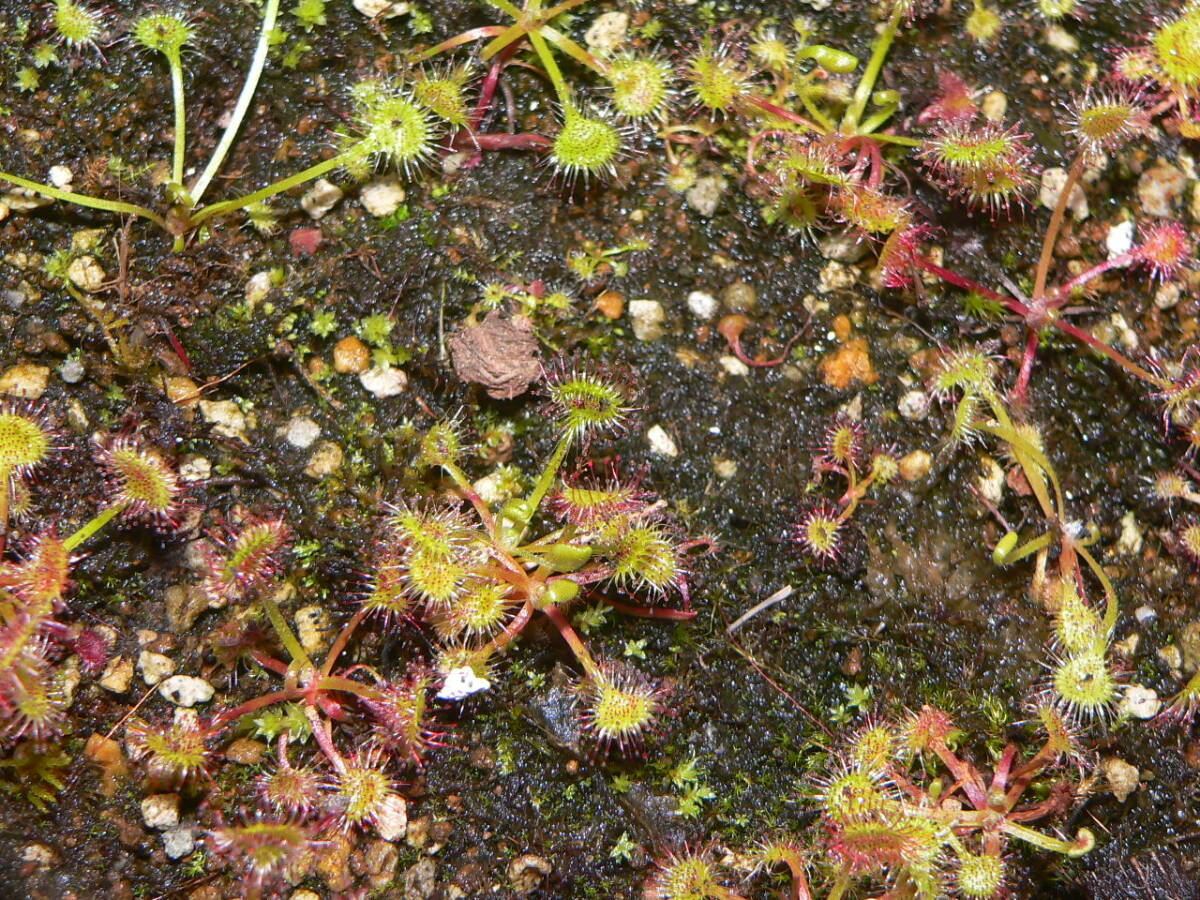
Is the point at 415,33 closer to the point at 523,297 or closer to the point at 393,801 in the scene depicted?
the point at 523,297

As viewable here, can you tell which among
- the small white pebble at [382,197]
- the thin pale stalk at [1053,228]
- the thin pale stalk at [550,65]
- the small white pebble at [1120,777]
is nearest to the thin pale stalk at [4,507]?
the small white pebble at [382,197]

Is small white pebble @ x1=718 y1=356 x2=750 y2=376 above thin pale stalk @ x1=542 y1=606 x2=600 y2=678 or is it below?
above

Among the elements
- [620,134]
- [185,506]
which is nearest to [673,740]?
[185,506]

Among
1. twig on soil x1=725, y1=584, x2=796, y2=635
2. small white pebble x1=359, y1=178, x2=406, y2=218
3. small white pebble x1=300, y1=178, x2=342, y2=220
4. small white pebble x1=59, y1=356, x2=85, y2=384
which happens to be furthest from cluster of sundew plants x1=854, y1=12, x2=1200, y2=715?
small white pebble x1=59, y1=356, x2=85, y2=384

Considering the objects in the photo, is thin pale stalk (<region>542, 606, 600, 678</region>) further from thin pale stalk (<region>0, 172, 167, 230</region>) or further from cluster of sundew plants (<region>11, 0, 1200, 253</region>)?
thin pale stalk (<region>0, 172, 167, 230</region>)

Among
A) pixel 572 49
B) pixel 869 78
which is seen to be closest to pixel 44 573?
pixel 572 49

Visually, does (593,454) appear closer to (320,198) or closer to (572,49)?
(320,198)
